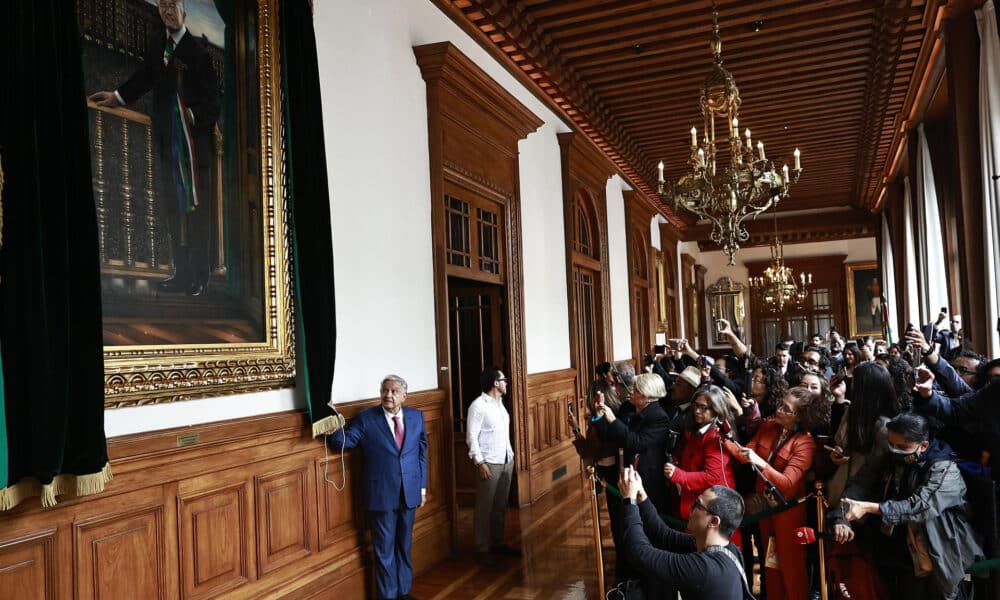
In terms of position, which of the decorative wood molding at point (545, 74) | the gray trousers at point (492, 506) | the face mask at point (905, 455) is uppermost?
the decorative wood molding at point (545, 74)

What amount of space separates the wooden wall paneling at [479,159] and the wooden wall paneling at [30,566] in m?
3.94

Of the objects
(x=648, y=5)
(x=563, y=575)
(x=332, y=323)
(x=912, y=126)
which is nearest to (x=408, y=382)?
(x=332, y=323)

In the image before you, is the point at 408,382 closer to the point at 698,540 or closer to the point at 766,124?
the point at 698,540

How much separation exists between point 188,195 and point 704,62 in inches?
281

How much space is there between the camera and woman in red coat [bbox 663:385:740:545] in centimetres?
461

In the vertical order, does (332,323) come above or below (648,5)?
below

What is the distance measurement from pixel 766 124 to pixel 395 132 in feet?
26.1

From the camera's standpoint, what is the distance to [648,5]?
7832 mm

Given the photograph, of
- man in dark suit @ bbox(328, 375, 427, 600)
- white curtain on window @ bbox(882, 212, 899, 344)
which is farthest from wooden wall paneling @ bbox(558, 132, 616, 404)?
white curtain on window @ bbox(882, 212, 899, 344)

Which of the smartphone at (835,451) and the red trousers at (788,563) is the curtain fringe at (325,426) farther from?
the smartphone at (835,451)

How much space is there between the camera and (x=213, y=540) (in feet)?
13.7

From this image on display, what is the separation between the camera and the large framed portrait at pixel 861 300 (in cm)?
2425

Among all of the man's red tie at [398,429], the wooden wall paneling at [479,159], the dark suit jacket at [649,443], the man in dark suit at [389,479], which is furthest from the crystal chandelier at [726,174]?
the man's red tie at [398,429]

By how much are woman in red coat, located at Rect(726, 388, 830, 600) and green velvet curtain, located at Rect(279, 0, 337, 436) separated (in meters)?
2.54
